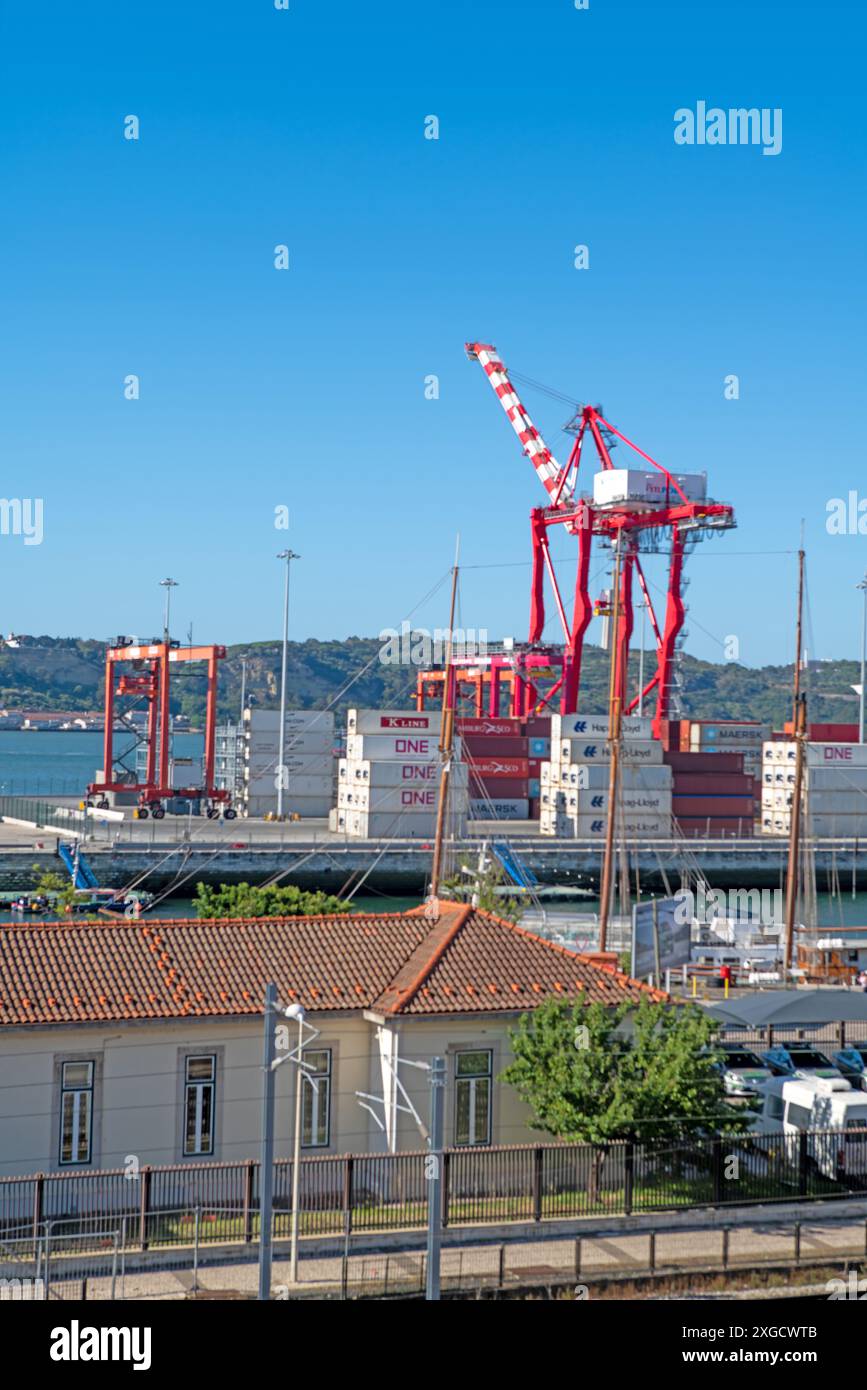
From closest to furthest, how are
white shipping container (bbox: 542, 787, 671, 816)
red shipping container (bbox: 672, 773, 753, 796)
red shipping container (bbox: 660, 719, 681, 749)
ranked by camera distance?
white shipping container (bbox: 542, 787, 671, 816)
red shipping container (bbox: 672, 773, 753, 796)
red shipping container (bbox: 660, 719, 681, 749)

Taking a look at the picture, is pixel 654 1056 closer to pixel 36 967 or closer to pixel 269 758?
pixel 36 967

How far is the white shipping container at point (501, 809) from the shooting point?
83.6 meters

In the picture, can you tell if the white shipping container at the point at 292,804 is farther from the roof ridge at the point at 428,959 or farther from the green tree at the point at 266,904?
the roof ridge at the point at 428,959

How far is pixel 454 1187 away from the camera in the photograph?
16109 mm

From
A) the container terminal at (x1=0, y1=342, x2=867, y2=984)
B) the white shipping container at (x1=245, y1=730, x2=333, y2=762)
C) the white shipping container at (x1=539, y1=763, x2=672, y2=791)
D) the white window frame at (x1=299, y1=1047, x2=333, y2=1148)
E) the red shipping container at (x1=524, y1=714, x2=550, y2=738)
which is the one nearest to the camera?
the white window frame at (x1=299, y1=1047, x2=333, y2=1148)

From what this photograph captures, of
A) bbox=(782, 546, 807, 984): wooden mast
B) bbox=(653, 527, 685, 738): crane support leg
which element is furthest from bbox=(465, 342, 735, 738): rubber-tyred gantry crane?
bbox=(782, 546, 807, 984): wooden mast

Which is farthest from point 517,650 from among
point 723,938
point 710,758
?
point 723,938

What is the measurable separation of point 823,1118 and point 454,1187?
5.93 m

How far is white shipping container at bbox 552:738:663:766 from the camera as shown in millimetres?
77875

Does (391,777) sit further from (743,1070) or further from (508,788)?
(743,1070)

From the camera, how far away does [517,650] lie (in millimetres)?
97250

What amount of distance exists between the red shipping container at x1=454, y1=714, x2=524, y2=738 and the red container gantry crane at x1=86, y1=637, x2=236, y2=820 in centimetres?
1331

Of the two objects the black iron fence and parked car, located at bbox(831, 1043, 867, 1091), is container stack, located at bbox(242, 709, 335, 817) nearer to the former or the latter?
parked car, located at bbox(831, 1043, 867, 1091)
